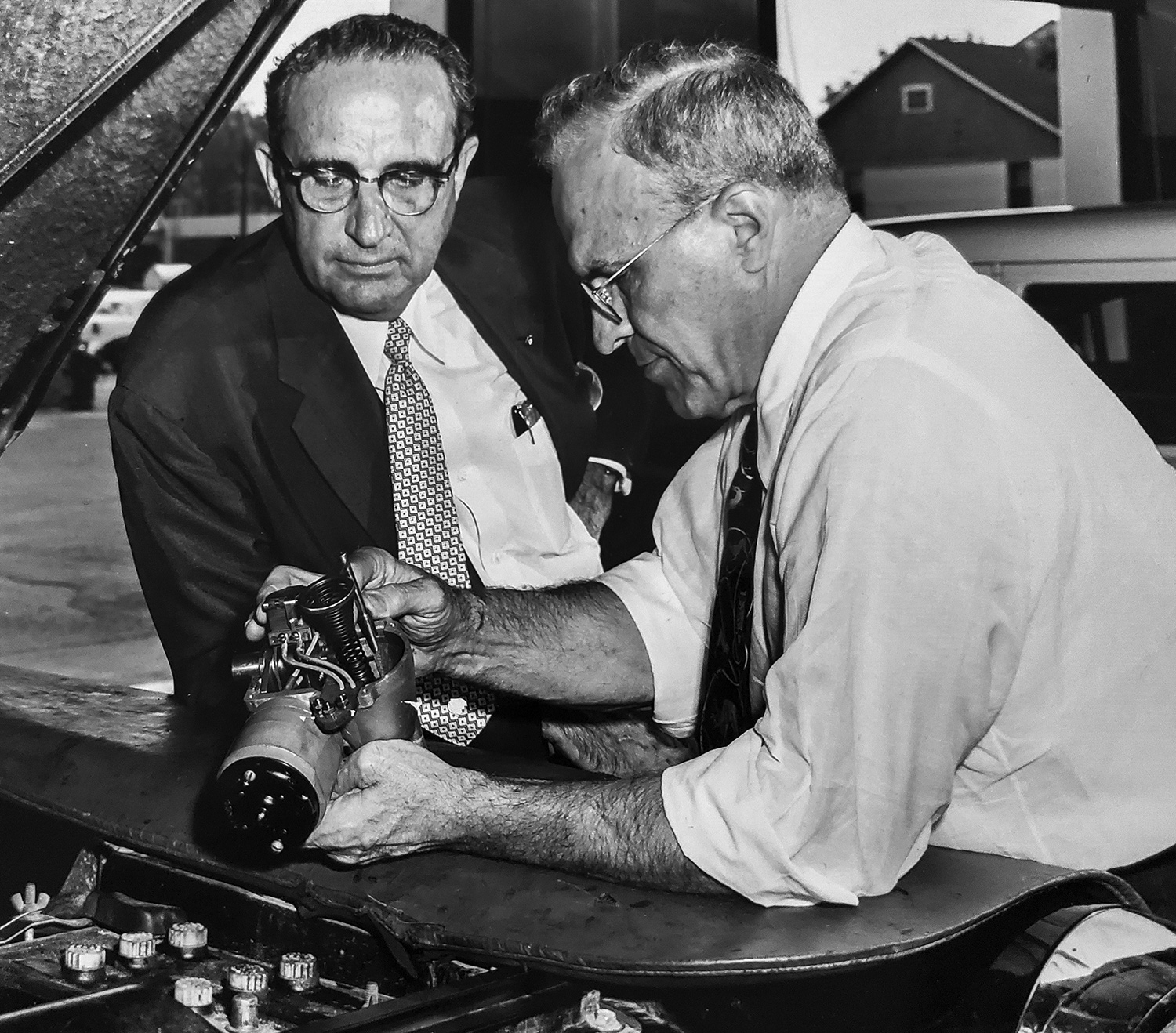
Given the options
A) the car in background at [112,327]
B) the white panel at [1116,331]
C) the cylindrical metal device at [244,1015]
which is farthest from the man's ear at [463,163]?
the cylindrical metal device at [244,1015]

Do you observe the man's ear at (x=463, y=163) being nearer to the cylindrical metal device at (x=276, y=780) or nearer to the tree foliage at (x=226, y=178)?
the tree foliage at (x=226, y=178)

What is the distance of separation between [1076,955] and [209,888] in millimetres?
1000

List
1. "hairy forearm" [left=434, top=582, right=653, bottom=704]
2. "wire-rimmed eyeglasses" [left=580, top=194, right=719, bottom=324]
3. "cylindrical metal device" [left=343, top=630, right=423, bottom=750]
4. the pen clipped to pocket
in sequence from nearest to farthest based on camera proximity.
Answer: "cylindrical metal device" [left=343, top=630, right=423, bottom=750] → "wire-rimmed eyeglasses" [left=580, top=194, right=719, bottom=324] → "hairy forearm" [left=434, top=582, right=653, bottom=704] → the pen clipped to pocket

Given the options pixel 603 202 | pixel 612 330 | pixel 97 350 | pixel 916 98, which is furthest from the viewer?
pixel 916 98

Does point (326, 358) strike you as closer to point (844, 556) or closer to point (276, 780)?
point (276, 780)

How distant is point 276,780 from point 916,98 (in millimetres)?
1748

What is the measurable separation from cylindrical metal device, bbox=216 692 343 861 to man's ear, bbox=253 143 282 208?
44.2 inches

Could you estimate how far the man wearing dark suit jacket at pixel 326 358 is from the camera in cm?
215

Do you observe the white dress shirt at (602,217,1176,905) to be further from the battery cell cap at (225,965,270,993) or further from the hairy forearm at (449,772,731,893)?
the battery cell cap at (225,965,270,993)

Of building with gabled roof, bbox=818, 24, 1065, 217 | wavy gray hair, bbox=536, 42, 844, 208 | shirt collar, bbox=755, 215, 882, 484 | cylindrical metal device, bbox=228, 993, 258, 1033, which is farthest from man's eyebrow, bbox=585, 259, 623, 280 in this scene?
cylindrical metal device, bbox=228, 993, 258, 1033

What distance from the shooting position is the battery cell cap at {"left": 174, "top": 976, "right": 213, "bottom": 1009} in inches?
54.0

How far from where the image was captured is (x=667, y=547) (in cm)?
213

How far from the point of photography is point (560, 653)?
2074 millimetres

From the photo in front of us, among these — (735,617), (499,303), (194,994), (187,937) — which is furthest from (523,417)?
(194,994)
